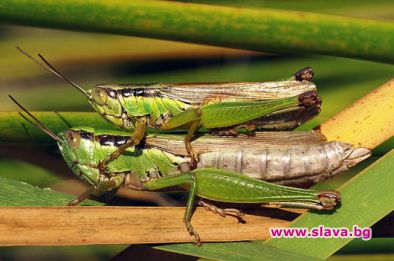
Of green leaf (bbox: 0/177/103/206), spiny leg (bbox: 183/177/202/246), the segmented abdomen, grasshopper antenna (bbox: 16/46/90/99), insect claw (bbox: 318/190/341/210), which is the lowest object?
green leaf (bbox: 0/177/103/206)

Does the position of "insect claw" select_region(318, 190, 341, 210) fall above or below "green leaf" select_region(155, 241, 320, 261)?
above

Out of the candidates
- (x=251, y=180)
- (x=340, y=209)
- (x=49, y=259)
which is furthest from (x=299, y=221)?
(x=49, y=259)

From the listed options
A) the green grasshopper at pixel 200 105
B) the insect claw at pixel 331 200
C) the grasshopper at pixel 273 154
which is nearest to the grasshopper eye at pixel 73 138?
the green grasshopper at pixel 200 105

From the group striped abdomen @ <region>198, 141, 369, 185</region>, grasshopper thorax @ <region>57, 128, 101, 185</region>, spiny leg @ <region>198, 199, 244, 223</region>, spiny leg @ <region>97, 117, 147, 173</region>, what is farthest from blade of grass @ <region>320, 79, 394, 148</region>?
grasshopper thorax @ <region>57, 128, 101, 185</region>

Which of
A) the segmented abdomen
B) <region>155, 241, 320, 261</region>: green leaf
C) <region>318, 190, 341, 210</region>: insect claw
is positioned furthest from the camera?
the segmented abdomen

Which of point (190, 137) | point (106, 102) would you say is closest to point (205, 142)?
point (190, 137)

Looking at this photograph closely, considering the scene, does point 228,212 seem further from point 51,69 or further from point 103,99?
point 51,69

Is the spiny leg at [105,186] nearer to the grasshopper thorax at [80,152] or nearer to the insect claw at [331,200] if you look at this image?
the grasshopper thorax at [80,152]

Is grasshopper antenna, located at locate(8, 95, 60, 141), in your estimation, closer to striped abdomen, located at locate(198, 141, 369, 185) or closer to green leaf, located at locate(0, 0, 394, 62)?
green leaf, located at locate(0, 0, 394, 62)
